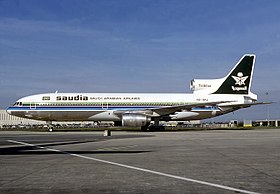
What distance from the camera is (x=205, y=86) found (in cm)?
4406

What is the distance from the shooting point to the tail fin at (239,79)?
43.5 metres

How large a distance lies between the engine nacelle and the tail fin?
12.5 m

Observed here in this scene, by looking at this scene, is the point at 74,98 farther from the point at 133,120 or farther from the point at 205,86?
the point at 205,86

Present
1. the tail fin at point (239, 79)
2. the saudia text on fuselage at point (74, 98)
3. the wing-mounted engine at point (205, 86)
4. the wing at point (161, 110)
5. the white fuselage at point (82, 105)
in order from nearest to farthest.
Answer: the wing at point (161, 110) < the white fuselage at point (82, 105) < the saudia text on fuselage at point (74, 98) < the tail fin at point (239, 79) < the wing-mounted engine at point (205, 86)

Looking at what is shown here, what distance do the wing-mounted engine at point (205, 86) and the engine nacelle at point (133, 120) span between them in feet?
32.8

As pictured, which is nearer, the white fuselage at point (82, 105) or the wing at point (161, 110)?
the wing at point (161, 110)

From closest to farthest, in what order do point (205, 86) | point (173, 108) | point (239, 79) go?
point (173, 108) < point (239, 79) < point (205, 86)

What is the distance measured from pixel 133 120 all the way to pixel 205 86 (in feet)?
40.7

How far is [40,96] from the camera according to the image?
3925cm

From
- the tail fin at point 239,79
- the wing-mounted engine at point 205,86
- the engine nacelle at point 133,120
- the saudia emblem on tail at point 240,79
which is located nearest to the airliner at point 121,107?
the engine nacelle at point 133,120

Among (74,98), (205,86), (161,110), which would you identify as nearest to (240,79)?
(205,86)

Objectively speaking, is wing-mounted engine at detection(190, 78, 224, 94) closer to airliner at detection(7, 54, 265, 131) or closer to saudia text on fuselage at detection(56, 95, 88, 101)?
airliner at detection(7, 54, 265, 131)

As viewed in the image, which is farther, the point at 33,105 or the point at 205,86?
the point at 205,86

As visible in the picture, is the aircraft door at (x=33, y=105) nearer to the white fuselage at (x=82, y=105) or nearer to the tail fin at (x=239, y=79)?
the white fuselage at (x=82, y=105)
